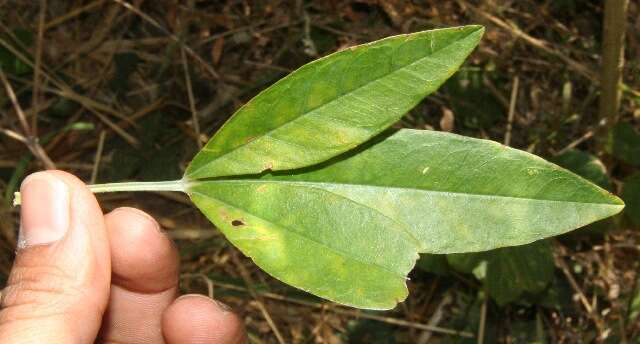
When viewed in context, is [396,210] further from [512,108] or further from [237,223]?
[512,108]

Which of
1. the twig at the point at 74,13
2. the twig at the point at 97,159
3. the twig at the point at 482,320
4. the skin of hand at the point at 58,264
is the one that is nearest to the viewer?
the skin of hand at the point at 58,264

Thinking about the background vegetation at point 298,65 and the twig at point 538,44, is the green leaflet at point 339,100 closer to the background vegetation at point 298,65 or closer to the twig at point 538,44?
the background vegetation at point 298,65

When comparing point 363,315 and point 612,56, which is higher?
point 612,56

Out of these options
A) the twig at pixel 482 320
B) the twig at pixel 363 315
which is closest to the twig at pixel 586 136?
the twig at pixel 482 320

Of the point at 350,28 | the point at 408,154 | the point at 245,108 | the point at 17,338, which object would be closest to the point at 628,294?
the point at 350,28

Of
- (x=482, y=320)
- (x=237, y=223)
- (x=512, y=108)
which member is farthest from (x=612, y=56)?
(x=237, y=223)

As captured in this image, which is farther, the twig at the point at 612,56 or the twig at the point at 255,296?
the twig at the point at 255,296

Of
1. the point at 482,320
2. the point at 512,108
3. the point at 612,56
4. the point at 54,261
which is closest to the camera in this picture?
the point at 54,261
